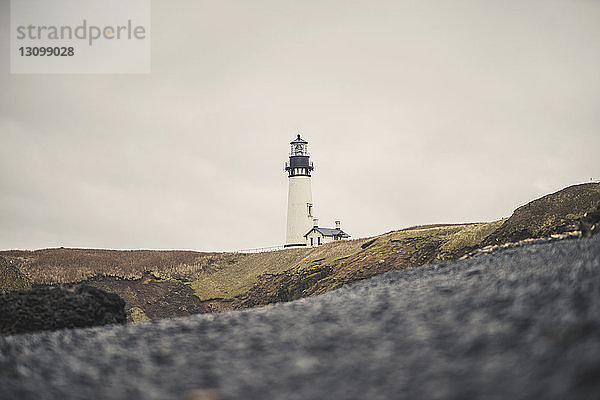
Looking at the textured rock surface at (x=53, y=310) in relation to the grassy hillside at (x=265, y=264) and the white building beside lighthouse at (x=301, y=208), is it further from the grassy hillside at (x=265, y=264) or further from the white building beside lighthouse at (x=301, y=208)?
the white building beside lighthouse at (x=301, y=208)

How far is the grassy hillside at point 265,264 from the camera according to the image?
22.6 m

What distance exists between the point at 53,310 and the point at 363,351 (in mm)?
8560

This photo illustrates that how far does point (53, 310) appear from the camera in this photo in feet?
41.1

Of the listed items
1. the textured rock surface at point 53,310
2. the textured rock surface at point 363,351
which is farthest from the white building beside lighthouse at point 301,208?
the textured rock surface at point 363,351

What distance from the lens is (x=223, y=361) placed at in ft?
23.8

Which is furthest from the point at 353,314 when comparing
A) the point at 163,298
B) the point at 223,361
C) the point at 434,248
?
the point at 163,298

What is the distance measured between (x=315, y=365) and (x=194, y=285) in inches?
1055

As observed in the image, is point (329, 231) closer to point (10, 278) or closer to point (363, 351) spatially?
point (10, 278)

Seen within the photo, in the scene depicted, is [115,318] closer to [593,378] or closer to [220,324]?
[220,324]

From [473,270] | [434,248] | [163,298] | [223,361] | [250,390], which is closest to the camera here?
[250,390]

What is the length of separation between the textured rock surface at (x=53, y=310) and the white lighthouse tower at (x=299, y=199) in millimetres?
41299

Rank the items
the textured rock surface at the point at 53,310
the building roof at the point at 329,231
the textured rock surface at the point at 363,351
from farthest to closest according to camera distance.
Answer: the building roof at the point at 329,231
the textured rock surface at the point at 53,310
the textured rock surface at the point at 363,351

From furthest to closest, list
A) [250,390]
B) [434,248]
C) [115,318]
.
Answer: [434,248]
[115,318]
[250,390]

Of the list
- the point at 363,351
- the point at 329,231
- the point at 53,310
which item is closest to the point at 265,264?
the point at 329,231
